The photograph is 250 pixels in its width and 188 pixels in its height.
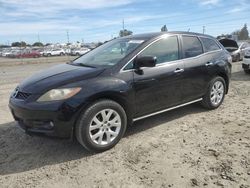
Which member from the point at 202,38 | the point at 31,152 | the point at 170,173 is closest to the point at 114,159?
the point at 170,173

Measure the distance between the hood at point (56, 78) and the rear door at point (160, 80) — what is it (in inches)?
28.8

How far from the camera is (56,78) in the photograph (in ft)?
13.4

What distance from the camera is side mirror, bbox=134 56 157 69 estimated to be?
4.26 metres

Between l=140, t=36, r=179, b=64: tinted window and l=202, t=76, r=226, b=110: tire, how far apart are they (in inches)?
47.2

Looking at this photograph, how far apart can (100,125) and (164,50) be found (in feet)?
5.97

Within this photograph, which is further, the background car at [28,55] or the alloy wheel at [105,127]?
the background car at [28,55]

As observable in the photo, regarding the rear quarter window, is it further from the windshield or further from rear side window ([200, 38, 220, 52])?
the windshield

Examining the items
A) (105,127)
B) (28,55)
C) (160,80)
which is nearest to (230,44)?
(160,80)

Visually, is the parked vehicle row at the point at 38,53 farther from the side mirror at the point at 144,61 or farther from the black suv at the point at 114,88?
the side mirror at the point at 144,61

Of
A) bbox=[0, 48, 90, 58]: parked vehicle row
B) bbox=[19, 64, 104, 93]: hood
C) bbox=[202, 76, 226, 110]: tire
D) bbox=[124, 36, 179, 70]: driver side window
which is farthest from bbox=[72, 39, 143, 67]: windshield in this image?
bbox=[0, 48, 90, 58]: parked vehicle row

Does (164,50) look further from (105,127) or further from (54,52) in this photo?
(54,52)

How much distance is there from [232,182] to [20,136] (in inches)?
134

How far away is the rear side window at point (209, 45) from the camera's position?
5.80 meters

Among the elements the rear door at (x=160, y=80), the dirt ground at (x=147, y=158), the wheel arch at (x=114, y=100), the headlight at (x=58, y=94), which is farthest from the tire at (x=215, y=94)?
the headlight at (x=58, y=94)
